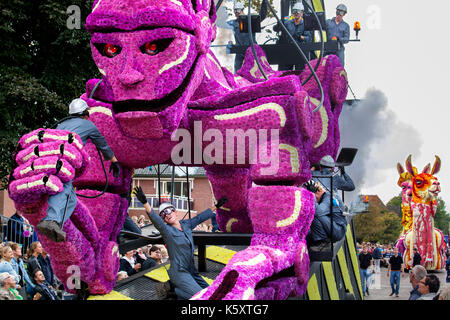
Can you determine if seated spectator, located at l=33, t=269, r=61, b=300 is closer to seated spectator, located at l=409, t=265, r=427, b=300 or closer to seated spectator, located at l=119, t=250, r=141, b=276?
seated spectator, located at l=119, t=250, r=141, b=276

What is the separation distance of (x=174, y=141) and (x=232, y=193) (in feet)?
4.89

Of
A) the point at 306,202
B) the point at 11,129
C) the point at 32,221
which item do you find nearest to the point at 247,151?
the point at 306,202

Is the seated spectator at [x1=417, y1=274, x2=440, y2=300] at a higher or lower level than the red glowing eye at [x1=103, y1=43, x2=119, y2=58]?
lower

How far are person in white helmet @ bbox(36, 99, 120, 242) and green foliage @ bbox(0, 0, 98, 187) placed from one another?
6842mm

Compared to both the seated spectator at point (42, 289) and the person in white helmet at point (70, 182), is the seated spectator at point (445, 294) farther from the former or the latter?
the seated spectator at point (42, 289)

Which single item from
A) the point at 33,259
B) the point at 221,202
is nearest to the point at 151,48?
the point at 221,202

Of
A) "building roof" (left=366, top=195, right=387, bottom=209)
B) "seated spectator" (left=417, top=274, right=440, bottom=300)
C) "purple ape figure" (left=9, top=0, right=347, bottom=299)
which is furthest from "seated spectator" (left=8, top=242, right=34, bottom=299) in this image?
"building roof" (left=366, top=195, right=387, bottom=209)

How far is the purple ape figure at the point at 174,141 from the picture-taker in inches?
160

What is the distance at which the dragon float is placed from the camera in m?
17.2

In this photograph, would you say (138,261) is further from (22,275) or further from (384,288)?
(384,288)

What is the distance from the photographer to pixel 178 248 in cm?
529

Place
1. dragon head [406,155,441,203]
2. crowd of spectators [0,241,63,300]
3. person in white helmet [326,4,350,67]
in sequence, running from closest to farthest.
Answer: crowd of spectators [0,241,63,300], person in white helmet [326,4,350,67], dragon head [406,155,441,203]

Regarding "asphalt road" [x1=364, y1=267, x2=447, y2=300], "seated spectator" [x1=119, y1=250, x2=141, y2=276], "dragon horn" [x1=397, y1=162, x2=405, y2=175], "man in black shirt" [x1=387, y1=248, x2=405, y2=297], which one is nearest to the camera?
"seated spectator" [x1=119, y1=250, x2=141, y2=276]

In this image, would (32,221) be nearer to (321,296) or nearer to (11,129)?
(321,296)
